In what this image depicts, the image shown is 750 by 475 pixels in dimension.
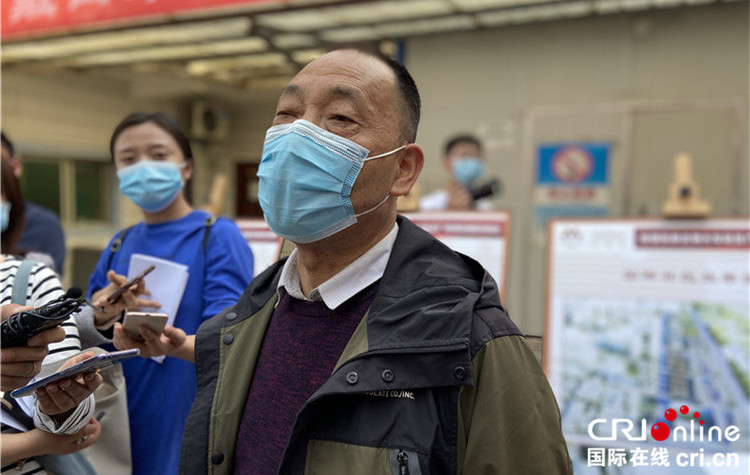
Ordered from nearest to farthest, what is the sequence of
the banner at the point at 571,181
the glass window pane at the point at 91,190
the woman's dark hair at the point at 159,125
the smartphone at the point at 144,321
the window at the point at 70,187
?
1. the smartphone at the point at 144,321
2. the woman's dark hair at the point at 159,125
3. the banner at the point at 571,181
4. the window at the point at 70,187
5. the glass window pane at the point at 91,190

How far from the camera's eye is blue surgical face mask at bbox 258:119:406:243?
129cm

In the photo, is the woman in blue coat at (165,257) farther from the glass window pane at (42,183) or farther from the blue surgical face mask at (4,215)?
the glass window pane at (42,183)

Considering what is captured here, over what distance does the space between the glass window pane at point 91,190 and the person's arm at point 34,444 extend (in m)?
8.40

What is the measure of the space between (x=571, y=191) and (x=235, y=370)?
475 centimetres

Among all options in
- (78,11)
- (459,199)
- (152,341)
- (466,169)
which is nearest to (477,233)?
(459,199)

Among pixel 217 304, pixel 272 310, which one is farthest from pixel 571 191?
pixel 272 310

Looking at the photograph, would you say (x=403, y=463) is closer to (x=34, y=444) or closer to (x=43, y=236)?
(x=34, y=444)

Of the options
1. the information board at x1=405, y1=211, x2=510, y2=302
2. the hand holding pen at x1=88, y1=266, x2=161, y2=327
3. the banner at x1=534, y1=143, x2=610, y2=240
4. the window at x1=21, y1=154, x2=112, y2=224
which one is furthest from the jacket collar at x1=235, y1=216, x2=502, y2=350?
the window at x1=21, y1=154, x2=112, y2=224

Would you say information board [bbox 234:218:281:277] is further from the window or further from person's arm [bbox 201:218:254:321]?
the window

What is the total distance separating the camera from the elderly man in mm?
338

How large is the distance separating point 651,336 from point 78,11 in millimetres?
5760

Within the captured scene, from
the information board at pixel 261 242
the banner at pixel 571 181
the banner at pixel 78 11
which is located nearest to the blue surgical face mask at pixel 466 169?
the banner at pixel 571 181

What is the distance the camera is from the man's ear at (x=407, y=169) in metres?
1.35

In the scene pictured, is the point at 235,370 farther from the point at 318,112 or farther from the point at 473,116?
the point at 473,116
